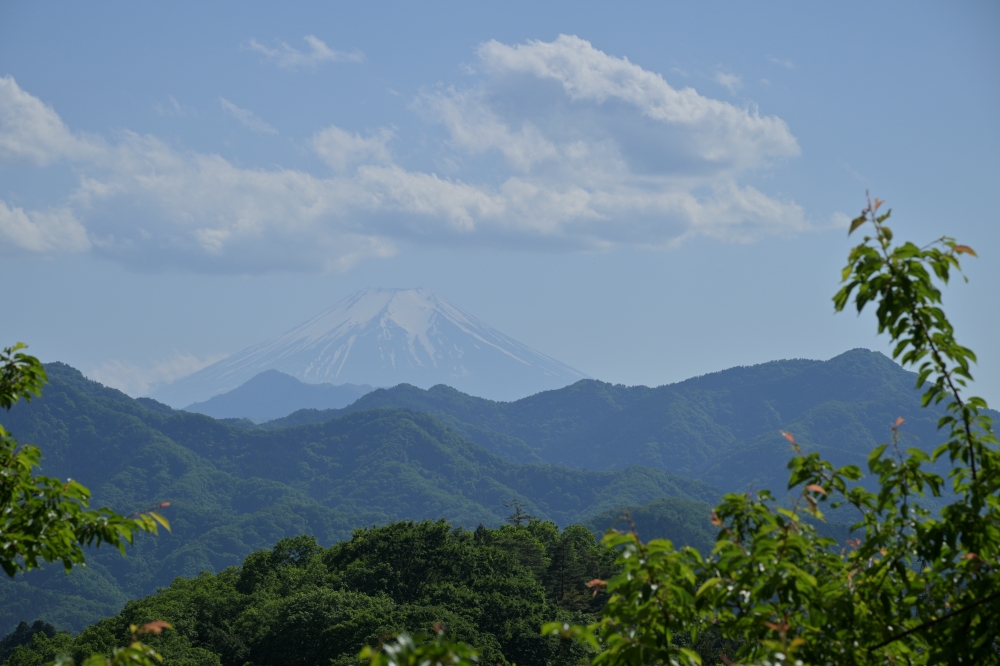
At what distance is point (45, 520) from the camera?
5.95 metres

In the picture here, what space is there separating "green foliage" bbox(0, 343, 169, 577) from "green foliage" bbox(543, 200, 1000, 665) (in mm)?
3304

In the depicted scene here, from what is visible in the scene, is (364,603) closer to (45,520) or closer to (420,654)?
(45,520)

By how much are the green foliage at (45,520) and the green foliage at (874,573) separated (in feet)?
10.8

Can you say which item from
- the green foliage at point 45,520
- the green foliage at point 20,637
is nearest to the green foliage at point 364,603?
the green foliage at point 20,637

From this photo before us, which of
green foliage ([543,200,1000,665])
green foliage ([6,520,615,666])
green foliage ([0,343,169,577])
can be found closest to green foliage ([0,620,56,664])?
green foliage ([6,520,615,666])

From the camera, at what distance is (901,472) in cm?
549

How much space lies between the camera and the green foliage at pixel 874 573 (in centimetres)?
490

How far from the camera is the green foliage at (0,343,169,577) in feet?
19.2

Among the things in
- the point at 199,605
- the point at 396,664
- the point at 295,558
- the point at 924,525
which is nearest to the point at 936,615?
the point at 924,525

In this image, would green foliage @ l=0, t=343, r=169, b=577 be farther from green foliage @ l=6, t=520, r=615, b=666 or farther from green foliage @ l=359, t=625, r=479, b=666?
green foliage @ l=6, t=520, r=615, b=666

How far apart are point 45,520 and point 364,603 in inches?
1527

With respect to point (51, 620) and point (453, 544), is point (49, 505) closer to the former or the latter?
point (453, 544)

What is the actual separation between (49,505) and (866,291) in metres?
5.86

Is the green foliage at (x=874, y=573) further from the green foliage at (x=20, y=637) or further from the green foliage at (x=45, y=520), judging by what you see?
the green foliage at (x=20, y=637)
